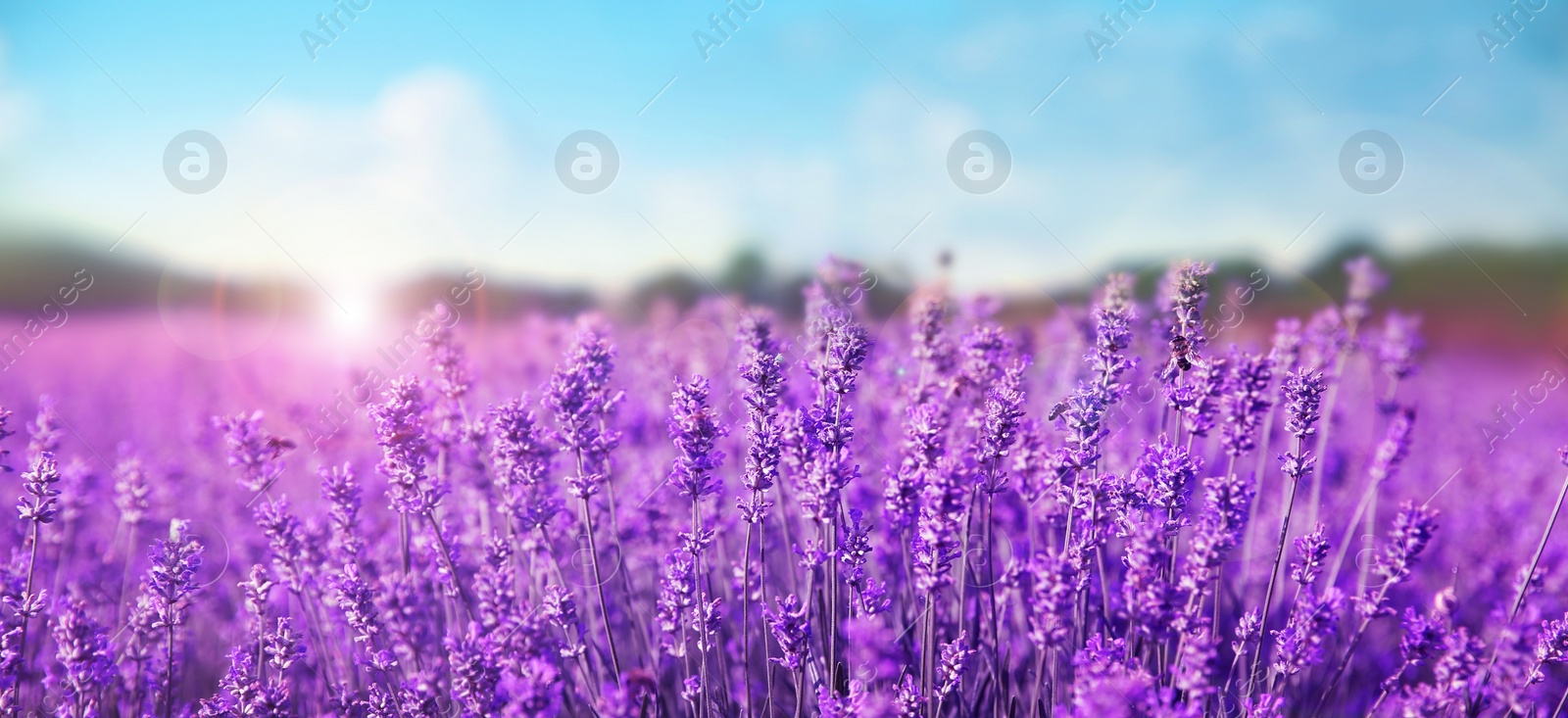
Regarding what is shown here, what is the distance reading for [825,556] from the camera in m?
2.25

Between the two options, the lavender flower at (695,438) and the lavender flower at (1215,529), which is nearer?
the lavender flower at (1215,529)

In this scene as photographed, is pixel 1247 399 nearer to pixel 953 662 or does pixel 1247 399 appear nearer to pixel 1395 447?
pixel 953 662

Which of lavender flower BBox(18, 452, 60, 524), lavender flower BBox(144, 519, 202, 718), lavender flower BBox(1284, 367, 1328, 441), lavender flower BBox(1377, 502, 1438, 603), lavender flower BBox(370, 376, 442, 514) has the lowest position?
lavender flower BBox(1377, 502, 1438, 603)

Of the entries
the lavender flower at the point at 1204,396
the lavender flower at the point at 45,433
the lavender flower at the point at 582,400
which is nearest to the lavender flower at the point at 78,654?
the lavender flower at the point at 45,433

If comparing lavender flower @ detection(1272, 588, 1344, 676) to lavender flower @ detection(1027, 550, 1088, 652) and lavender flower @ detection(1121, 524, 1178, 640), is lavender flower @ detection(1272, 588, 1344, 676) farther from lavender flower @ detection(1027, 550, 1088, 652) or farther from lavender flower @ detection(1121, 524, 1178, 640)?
lavender flower @ detection(1027, 550, 1088, 652)

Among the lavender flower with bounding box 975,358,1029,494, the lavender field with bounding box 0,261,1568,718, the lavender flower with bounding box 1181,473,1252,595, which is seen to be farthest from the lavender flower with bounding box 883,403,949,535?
the lavender flower with bounding box 1181,473,1252,595

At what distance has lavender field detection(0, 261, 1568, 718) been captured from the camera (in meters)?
2.11

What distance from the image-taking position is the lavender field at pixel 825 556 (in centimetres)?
211

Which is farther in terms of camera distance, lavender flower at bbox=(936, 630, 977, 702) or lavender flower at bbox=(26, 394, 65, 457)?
lavender flower at bbox=(26, 394, 65, 457)

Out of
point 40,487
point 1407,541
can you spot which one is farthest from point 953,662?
point 40,487

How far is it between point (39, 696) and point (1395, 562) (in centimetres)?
489

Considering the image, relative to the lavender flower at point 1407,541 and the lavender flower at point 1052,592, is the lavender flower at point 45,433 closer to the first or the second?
the lavender flower at point 1052,592

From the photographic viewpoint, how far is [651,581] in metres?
3.73

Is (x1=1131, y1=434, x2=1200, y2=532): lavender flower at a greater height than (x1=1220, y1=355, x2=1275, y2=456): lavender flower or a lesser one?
lesser
